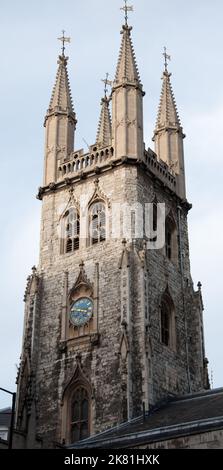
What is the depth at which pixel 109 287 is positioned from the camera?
36.3 metres

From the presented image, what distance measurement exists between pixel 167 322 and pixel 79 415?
6112 millimetres

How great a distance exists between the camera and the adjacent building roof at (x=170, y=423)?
26172mm

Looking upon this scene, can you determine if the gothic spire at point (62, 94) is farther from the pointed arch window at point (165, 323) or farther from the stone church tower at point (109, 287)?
the pointed arch window at point (165, 323)

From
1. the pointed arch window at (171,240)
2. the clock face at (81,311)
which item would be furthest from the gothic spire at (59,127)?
the clock face at (81,311)

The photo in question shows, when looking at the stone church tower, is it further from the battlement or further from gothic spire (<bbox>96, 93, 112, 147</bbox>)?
gothic spire (<bbox>96, 93, 112, 147</bbox>)

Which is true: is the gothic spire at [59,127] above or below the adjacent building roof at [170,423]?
above

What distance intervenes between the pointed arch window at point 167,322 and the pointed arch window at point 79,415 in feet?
14.4

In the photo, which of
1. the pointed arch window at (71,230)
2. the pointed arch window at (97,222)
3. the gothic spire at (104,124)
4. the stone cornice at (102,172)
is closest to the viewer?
the pointed arch window at (97,222)

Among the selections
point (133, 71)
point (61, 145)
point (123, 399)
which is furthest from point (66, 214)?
point (123, 399)

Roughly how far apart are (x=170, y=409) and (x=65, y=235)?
10979 mm

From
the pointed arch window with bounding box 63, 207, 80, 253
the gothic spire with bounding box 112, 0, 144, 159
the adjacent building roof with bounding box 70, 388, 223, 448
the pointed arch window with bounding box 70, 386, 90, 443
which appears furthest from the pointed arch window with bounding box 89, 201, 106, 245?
the adjacent building roof with bounding box 70, 388, 223, 448

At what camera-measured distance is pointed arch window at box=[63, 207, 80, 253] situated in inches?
1550

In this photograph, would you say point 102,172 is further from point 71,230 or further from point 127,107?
point 127,107

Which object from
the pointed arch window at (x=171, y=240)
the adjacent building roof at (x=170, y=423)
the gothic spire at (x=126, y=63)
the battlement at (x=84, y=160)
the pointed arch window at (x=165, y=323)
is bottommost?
the adjacent building roof at (x=170, y=423)
